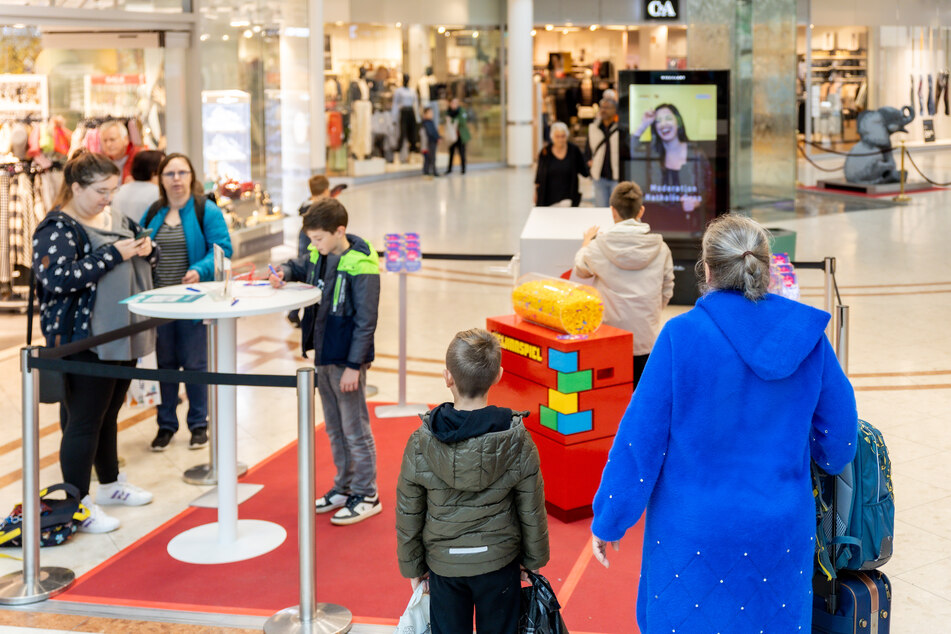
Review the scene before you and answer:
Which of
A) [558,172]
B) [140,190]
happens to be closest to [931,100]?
[558,172]

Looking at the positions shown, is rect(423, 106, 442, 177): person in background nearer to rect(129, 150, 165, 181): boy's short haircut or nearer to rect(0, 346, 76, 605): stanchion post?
rect(129, 150, 165, 181): boy's short haircut

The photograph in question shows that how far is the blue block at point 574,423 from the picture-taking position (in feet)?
15.6

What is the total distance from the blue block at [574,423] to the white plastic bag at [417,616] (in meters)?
1.62

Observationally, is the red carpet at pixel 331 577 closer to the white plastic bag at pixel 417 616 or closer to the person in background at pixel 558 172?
the white plastic bag at pixel 417 616

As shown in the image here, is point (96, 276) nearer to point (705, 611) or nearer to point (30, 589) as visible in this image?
point (30, 589)

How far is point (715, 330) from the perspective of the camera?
2.59 m

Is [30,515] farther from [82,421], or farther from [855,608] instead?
[855,608]

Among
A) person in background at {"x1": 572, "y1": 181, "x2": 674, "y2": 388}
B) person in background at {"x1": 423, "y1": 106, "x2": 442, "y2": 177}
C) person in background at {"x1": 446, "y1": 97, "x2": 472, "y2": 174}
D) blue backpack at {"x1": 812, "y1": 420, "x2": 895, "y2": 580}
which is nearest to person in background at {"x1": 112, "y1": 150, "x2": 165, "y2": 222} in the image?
person in background at {"x1": 572, "y1": 181, "x2": 674, "y2": 388}

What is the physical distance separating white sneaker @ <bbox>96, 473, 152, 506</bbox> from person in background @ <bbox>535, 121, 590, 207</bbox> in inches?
250

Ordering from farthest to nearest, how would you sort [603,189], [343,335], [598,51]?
[598,51]
[603,189]
[343,335]

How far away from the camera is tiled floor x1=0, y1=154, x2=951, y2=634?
4.52m

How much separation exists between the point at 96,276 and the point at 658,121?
19.7ft

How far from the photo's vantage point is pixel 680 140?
382 inches

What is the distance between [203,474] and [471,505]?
2833mm
